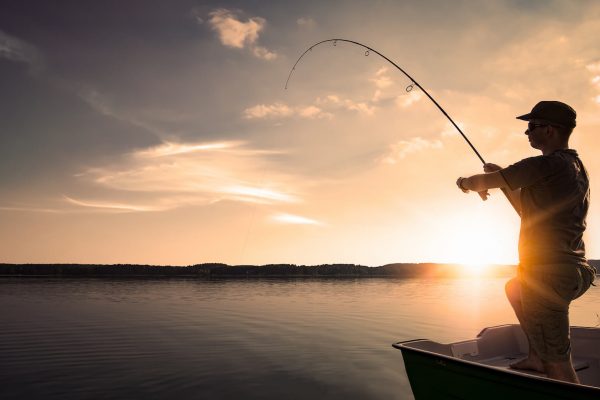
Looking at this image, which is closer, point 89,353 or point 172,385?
point 172,385

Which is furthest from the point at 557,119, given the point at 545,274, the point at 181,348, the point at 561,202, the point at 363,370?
the point at 181,348

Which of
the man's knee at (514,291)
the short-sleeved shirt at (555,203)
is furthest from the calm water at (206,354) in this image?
the short-sleeved shirt at (555,203)

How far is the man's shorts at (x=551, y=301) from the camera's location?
166 inches

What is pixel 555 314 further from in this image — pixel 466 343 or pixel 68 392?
pixel 68 392

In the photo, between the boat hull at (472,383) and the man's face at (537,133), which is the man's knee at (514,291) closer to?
the boat hull at (472,383)

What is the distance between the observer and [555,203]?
169 inches

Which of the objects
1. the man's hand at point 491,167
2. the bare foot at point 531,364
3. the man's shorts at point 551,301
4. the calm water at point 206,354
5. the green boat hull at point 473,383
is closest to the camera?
the man's shorts at point 551,301

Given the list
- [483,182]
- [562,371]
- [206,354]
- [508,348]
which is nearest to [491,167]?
[483,182]

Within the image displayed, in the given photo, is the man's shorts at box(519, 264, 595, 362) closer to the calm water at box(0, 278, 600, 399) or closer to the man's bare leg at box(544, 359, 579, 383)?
the man's bare leg at box(544, 359, 579, 383)

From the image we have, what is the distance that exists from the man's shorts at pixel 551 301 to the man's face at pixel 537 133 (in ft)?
4.24

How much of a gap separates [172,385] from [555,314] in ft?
27.4

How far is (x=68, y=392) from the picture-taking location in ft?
30.6

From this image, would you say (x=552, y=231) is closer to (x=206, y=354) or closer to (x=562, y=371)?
(x=562, y=371)

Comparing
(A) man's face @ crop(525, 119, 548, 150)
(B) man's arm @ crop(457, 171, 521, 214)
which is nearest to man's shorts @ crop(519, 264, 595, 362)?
(B) man's arm @ crop(457, 171, 521, 214)
